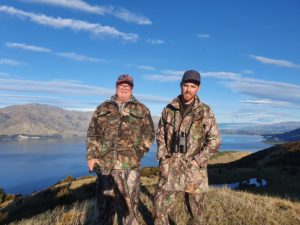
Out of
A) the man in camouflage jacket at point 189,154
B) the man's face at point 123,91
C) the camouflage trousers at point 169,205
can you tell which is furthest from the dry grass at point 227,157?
the man's face at point 123,91

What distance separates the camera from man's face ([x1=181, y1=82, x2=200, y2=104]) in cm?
629

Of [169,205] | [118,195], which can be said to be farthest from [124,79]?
[169,205]

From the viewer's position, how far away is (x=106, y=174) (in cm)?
649

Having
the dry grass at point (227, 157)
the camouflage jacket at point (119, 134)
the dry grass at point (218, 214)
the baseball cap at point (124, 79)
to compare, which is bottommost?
the dry grass at point (227, 157)

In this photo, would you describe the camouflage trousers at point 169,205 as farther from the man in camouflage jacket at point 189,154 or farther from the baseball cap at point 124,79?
the baseball cap at point 124,79

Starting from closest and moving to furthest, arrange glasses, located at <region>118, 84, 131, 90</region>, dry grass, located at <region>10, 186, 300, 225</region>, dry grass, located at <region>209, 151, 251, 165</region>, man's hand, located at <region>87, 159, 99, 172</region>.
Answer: man's hand, located at <region>87, 159, 99, 172</region> < glasses, located at <region>118, 84, 131, 90</region> < dry grass, located at <region>10, 186, 300, 225</region> < dry grass, located at <region>209, 151, 251, 165</region>

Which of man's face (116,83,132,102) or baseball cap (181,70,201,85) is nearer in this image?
baseball cap (181,70,201,85)

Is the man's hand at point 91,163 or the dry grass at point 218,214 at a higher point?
the man's hand at point 91,163

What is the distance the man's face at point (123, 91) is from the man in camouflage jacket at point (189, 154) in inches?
36.8

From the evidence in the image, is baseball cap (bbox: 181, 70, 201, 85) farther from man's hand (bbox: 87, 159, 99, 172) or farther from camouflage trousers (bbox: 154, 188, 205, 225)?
man's hand (bbox: 87, 159, 99, 172)

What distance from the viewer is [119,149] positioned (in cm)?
645

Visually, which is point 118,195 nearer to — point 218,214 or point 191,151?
point 191,151

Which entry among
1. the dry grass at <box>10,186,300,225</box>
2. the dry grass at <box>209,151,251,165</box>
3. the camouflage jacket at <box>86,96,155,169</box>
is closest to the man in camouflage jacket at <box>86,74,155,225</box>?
the camouflage jacket at <box>86,96,155,169</box>

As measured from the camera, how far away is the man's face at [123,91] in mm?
6566
